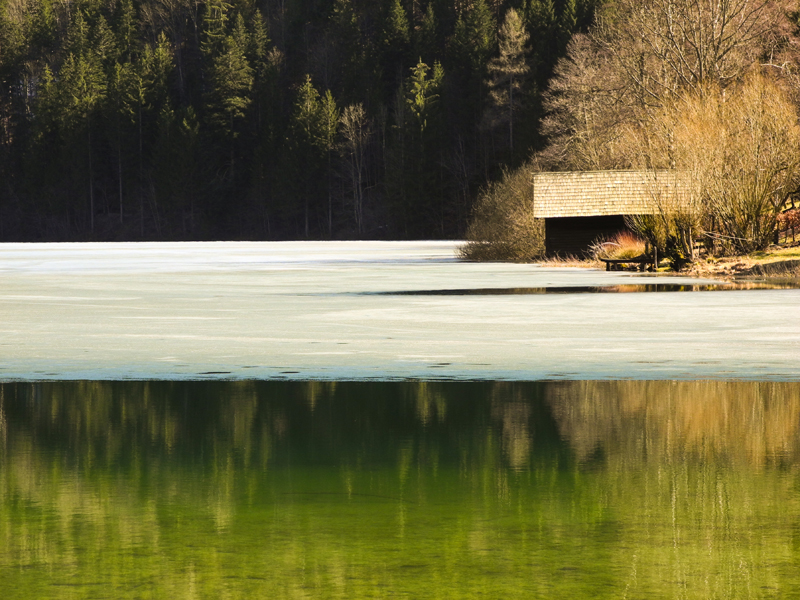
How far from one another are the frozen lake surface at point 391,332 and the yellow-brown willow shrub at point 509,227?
19.2 m

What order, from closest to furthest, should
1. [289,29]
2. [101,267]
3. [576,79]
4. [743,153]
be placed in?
[743,153] → [101,267] → [576,79] → [289,29]

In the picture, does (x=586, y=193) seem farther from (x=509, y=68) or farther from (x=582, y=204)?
(x=509, y=68)

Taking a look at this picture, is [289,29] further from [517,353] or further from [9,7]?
[517,353]

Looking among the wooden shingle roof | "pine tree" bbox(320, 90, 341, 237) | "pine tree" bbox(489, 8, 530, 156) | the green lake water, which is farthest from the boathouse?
"pine tree" bbox(320, 90, 341, 237)

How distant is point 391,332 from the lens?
16062 mm

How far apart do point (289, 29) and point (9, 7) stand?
105 feet

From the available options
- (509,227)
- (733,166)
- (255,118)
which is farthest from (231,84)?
(733,166)

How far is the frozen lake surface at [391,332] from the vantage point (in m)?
12.3

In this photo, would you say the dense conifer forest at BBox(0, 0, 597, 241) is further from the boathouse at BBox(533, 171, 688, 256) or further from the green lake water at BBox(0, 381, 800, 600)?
the green lake water at BBox(0, 381, 800, 600)

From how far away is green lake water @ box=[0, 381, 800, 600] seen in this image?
506 centimetres

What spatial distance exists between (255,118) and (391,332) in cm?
10840

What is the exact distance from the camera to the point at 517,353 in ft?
44.8

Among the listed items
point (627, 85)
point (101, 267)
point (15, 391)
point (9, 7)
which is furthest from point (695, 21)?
point (9, 7)

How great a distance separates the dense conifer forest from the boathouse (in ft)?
183
